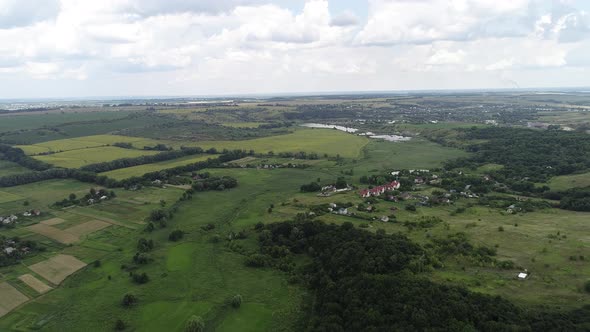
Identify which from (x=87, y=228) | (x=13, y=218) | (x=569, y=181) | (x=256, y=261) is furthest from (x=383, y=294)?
(x=569, y=181)

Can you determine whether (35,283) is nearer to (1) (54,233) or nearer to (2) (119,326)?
(2) (119,326)

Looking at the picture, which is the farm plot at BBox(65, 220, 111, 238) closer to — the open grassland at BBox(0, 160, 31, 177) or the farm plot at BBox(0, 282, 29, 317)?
the farm plot at BBox(0, 282, 29, 317)

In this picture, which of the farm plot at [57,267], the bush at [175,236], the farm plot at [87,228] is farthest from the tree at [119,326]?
the farm plot at [87,228]

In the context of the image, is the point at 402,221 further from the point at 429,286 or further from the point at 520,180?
the point at 520,180

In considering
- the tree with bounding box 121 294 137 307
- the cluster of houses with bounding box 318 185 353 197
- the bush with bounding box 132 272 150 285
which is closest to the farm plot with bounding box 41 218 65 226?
the bush with bounding box 132 272 150 285

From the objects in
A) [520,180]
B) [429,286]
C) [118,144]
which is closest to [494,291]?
[429,286]

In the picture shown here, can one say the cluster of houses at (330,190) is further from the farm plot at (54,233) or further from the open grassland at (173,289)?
the farm plot at (54,233)
